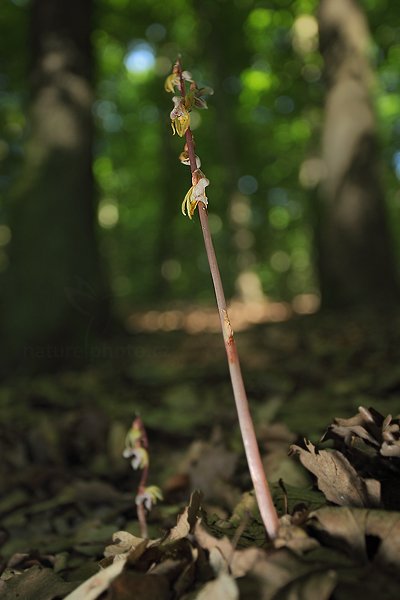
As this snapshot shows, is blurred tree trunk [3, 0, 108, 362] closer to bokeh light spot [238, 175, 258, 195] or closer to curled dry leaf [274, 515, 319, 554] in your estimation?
curled dry leaf [274, 515, 319, 554]

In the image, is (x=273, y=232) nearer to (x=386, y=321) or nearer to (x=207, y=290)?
(x=207, y=290)

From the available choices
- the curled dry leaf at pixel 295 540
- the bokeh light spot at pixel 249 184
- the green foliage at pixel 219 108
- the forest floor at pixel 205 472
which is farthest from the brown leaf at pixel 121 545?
the bokeh light spot at pixel 249 184

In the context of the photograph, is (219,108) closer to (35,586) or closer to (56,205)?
(56,205)

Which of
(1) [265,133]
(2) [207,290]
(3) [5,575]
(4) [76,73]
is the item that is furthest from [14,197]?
(2) [207,290]

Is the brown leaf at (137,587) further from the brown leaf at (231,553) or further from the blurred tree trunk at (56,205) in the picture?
the blurred tree trunk at (56,205)

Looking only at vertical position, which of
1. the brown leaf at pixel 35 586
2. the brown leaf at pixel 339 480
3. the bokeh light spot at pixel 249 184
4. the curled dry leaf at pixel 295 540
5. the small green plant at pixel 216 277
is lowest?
the brown leaf at pixel 35 586

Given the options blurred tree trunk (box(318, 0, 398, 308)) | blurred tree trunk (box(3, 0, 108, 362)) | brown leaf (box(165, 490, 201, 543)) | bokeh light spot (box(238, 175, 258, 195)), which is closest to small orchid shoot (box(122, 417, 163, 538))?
brown leaf (box(165, 490, 201, 543))
